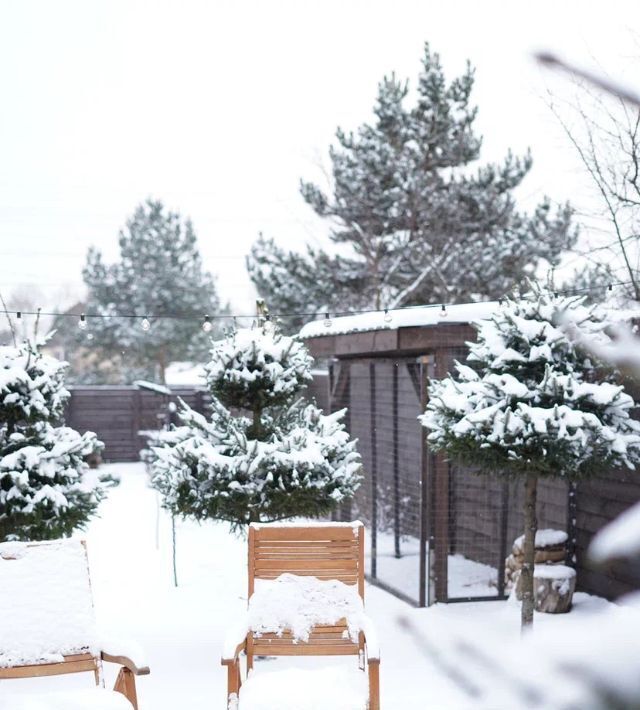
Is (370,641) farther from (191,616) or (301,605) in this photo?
(191,616)

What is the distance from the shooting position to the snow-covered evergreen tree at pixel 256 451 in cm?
493

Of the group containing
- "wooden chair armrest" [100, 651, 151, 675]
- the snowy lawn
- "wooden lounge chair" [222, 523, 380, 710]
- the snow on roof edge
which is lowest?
the snowy lawn

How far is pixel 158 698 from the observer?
435 cm

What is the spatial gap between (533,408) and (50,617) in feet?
8.85

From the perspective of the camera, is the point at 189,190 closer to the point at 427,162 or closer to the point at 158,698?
the point at 427,162

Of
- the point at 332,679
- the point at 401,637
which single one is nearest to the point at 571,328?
the point at 332,679

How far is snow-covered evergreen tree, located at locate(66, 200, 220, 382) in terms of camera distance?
69.9 feet

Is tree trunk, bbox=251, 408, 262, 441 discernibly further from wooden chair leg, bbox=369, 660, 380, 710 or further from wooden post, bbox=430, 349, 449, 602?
wooden chair leg, bbox=369, 660, 380, 710

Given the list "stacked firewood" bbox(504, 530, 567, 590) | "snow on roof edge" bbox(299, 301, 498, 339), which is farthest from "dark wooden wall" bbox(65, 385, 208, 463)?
"stacked firewood" bbox(504, 530, 567, 590)

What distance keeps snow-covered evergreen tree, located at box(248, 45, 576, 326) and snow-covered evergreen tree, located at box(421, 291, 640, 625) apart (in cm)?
855

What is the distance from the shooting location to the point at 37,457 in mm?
4926

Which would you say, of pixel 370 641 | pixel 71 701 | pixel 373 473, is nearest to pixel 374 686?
pixel 370 641

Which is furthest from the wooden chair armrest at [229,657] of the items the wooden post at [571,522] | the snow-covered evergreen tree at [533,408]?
the wooden post at [571,522]

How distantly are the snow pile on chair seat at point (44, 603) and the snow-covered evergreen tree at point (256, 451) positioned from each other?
108 cm
